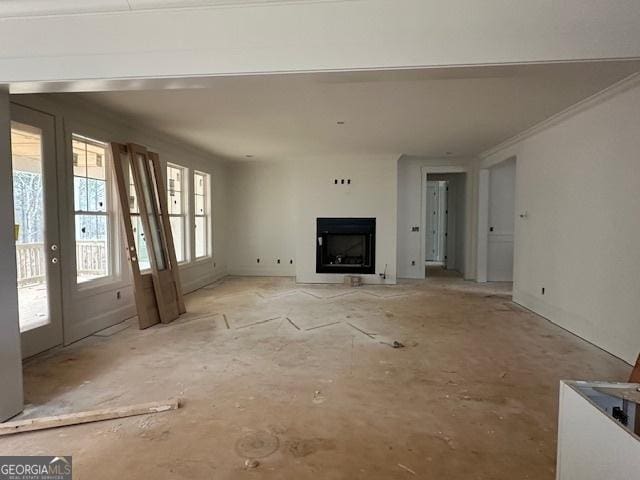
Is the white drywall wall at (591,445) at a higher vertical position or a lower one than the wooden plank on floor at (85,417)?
higher

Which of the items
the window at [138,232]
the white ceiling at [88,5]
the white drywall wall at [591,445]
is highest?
the white ceiling at [88,5]

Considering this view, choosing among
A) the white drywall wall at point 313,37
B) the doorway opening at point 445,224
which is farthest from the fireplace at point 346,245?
the white drywall wall at point 313,37

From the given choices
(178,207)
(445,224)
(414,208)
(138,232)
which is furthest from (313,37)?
(445,224)

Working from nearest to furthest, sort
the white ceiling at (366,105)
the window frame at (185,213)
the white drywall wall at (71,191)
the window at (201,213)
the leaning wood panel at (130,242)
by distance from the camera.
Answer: the white ceiling at (366,105) → the white drywall wall at (71,191) → the leaning wood panel at (130,242) → the window frame at (185,213) → the window at (201,213)

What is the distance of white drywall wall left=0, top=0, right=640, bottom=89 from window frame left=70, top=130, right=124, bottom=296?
1900 mm

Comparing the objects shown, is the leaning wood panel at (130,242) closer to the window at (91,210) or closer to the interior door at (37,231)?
the window at (91,210)

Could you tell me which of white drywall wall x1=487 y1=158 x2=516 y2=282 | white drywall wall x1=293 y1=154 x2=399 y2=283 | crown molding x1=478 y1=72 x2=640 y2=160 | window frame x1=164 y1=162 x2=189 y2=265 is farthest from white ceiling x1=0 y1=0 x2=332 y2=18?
white drywall wall x1=487 y1=158 x2=516 y2=282

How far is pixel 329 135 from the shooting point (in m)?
5.36

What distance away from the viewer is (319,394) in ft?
8.83

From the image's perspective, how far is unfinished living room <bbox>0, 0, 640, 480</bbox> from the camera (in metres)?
1.91

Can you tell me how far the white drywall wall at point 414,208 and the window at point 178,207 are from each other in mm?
4100

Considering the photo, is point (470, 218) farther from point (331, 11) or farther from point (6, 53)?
point (6, 53)

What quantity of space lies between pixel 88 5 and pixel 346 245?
19.0ft

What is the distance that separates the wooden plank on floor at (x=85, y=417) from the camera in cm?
222
